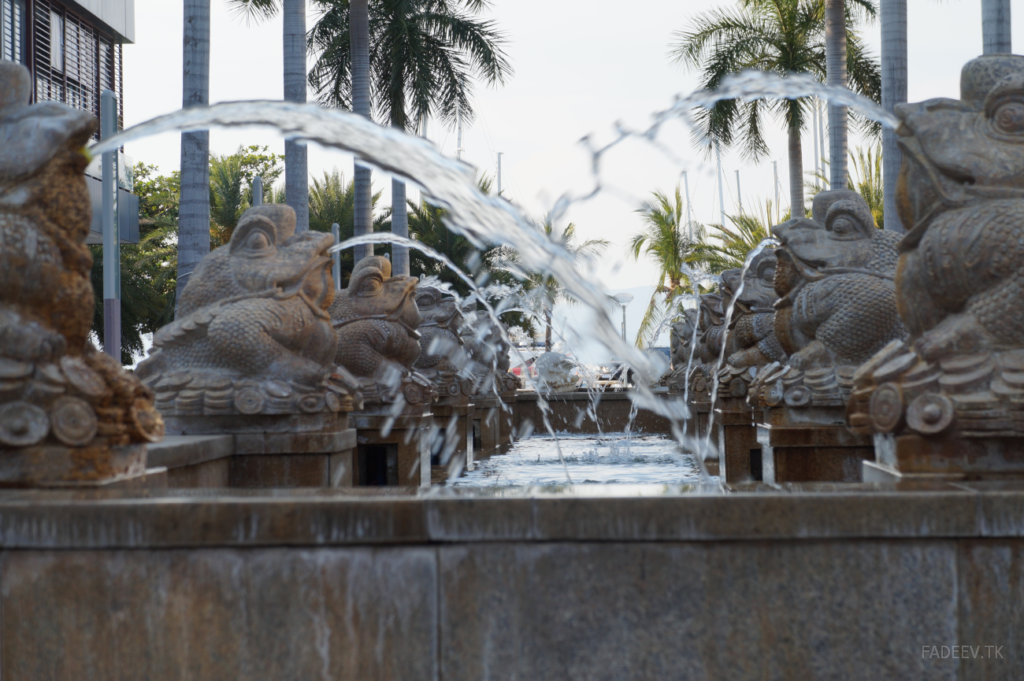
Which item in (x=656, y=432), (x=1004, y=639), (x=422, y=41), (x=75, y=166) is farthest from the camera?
(x=422, y=41)

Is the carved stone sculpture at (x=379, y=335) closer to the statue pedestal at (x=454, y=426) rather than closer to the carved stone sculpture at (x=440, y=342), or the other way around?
the statue pedestal at (x=454, y=426)

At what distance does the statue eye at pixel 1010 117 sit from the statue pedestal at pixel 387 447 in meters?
5.56

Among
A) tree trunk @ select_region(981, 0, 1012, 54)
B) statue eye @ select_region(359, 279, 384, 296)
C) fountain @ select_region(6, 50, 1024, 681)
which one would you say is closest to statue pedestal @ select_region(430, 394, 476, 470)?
statue eye @ select_region(359, 279, 384, 296)

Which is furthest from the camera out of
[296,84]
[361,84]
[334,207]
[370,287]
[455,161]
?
[334,207]

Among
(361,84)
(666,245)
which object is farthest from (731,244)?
(361,84)

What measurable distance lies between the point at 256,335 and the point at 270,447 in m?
0.72

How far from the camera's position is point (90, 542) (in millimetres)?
2971

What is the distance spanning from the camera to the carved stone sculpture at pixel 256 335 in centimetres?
602

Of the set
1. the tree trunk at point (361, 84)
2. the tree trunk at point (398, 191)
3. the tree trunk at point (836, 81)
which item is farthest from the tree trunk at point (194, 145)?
the tree trunk at point (836, 81)

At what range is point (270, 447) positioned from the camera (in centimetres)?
602

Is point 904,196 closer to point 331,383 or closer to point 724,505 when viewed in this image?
point 724,505

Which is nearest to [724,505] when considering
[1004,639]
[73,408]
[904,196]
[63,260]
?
[1004,639]

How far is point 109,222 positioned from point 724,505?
1177 cm

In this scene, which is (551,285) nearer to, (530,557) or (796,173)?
(796,173)
